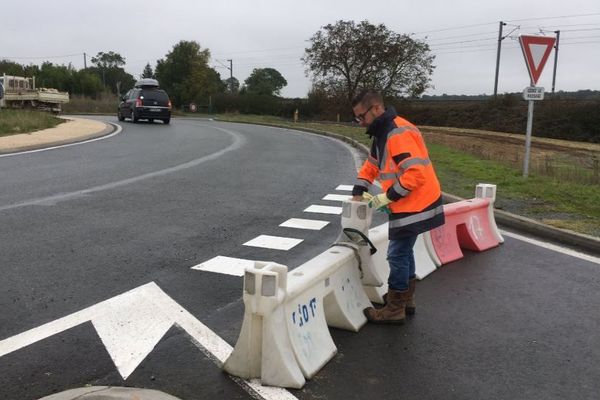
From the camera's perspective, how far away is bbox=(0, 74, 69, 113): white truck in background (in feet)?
111

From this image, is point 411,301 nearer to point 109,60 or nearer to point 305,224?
point 305,224

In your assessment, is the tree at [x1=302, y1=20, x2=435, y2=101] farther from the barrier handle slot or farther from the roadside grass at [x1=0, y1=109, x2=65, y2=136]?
the barrier handle slot

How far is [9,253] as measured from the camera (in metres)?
5.91

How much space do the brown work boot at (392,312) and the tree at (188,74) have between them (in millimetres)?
63320

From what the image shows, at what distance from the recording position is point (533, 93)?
433 inches

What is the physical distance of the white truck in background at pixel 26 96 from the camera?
33750mm

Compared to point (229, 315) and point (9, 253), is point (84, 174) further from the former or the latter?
point (229, 315)

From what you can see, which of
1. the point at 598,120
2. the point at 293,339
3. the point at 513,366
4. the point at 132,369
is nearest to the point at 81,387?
the point at 132,369

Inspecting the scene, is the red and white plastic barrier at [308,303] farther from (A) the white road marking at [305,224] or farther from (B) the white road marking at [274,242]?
(A) the white road marking at [305,224]

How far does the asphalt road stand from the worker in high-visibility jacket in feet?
0.99

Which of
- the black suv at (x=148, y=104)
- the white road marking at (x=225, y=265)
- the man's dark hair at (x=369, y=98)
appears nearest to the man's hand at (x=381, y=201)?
the man's dark hair at (x=369, y=98)

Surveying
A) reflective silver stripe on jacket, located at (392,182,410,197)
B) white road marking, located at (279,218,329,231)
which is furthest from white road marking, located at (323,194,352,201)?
reflective silver stripe on jacket, located at (392,182,410,197)

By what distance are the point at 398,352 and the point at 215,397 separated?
136 cm

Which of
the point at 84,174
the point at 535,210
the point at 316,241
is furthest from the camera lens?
the point at 84,174
